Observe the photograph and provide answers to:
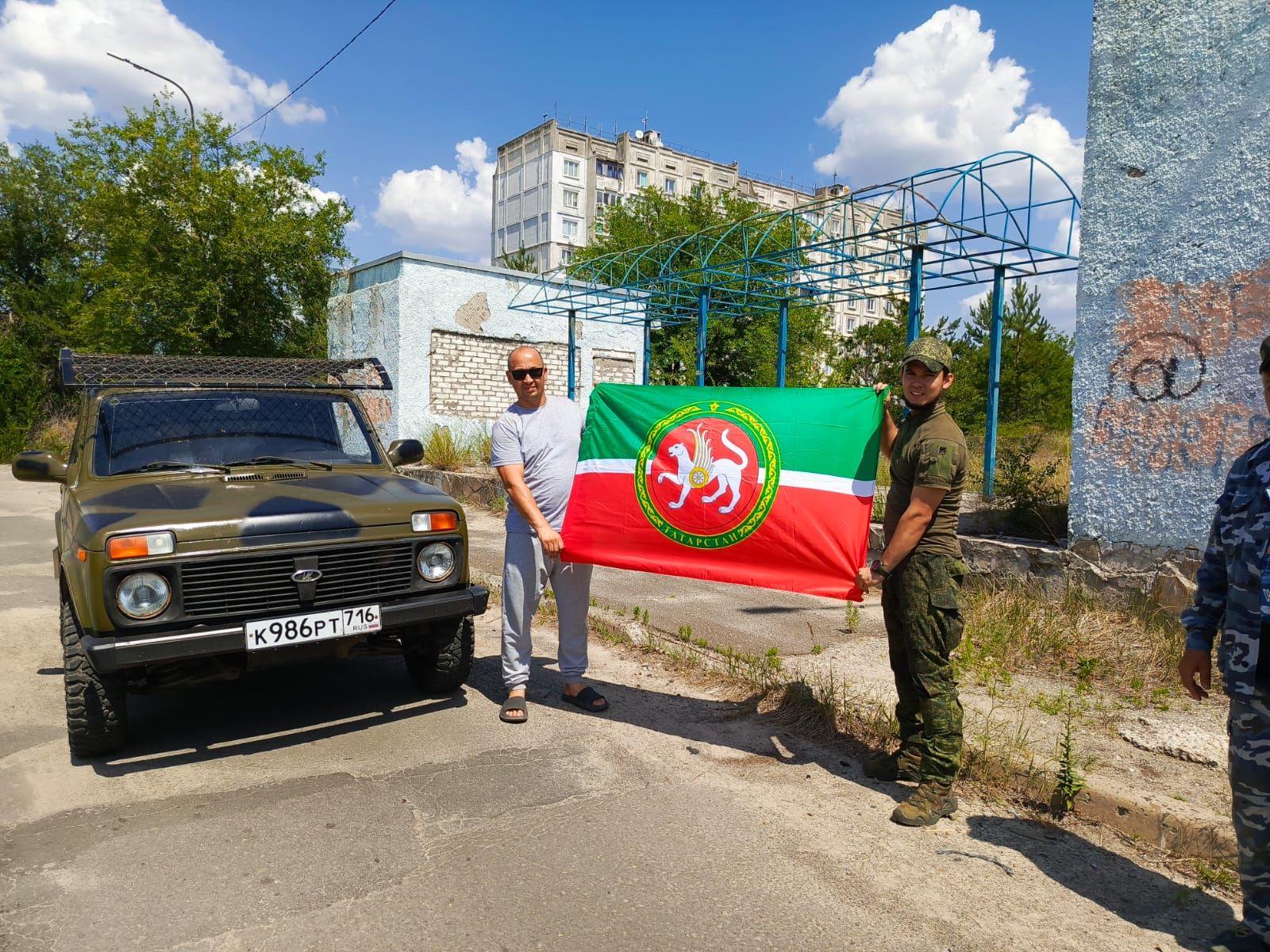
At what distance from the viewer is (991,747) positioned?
392cm

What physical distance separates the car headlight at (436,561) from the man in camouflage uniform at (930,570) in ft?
7.12

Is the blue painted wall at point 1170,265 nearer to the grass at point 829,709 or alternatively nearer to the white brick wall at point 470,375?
the grass at point 829,709

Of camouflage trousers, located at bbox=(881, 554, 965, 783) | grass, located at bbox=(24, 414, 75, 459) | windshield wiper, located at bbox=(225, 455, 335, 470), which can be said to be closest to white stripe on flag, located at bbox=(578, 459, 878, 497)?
camouflage trousers, located at bbox=(881, 554, 965, 783)

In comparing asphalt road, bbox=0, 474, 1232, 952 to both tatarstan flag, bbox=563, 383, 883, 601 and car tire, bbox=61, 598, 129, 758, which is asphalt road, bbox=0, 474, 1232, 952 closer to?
car tire, bbox=61, 598, 129, 758

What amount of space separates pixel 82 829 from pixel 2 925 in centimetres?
66

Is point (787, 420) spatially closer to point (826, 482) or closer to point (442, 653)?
point (826, 482)

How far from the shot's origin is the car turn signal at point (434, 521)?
4.27 meters

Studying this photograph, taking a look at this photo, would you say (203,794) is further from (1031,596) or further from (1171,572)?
(1171,572)

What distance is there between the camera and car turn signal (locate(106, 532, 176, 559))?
3.53m

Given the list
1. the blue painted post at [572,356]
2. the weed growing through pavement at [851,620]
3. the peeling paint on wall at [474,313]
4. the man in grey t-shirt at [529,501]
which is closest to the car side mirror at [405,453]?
the man in grey t-shirt at [529,501]

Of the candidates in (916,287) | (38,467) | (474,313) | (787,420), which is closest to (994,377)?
(916,287)

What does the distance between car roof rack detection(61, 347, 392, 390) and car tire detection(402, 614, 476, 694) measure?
180 centimetres

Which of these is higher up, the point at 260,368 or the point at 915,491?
the point at 260,368

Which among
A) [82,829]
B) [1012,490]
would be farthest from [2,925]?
[1012,490]
